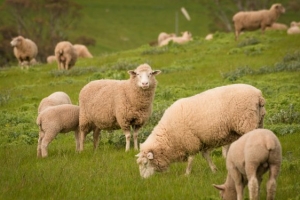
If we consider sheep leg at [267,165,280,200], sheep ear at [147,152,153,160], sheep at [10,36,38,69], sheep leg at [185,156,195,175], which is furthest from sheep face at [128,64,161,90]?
sheep at [10,36,38,69]

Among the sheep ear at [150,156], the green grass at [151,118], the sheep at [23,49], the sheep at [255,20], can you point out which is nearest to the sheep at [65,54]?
the green grass at [151,118]

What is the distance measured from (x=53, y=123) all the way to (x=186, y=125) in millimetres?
3752

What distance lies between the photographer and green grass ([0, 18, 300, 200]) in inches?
381

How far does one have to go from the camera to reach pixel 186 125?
10.7m

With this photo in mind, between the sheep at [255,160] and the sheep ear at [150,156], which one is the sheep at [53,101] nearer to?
the sheep ear at [150,156]

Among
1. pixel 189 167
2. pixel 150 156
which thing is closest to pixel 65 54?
pixel 150 156

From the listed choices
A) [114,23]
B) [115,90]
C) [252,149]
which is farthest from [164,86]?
[114,23]

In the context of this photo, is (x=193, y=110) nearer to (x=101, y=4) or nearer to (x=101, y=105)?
(x=101, y=105)

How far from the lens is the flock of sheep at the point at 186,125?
804 cm

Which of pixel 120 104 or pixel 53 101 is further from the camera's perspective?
pixel 53 101

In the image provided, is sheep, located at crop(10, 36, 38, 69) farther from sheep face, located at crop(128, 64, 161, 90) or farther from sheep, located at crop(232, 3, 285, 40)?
sheep face, located at crop(128, 64, 161, 90)

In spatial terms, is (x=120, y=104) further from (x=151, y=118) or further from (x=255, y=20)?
(x=255, y=20)

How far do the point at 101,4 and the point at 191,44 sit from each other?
43391 millimetres

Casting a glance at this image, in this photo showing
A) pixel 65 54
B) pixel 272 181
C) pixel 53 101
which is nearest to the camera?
pixel 272 181
